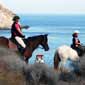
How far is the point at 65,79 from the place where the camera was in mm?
17922

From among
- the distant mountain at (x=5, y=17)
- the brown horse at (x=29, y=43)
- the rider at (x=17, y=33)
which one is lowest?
the distant mountain at (x=5, y=17)

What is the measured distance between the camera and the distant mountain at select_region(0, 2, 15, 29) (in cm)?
13125

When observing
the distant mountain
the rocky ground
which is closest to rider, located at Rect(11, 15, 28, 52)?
the rocky ground

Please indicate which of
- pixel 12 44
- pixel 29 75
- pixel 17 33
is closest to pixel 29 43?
pixel 12 44

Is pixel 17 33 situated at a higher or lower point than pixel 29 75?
higher

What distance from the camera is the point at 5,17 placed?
138500 millimetres

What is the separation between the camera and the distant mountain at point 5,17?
431 feet

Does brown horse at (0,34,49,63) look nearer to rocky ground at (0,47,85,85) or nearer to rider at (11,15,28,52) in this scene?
rider at (11,15,28,52)

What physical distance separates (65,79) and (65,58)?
364cm

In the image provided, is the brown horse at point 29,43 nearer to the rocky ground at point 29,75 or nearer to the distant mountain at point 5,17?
the rocky ground at point 29,75

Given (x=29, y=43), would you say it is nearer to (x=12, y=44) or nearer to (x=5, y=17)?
(x=12, y=44)

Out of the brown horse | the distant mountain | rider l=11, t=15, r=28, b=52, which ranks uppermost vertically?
rider l=11, t=15, r=28, b=52

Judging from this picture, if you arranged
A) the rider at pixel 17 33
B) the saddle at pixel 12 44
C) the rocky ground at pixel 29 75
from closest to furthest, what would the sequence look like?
the rocky ground at pixel 29 75 → the rider at pixel 17 33 → the saddle at pixel 12 44

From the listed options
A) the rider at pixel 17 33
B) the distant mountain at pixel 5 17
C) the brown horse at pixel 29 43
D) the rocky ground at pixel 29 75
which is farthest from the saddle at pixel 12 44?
the distant mountain at pixel 5 17
